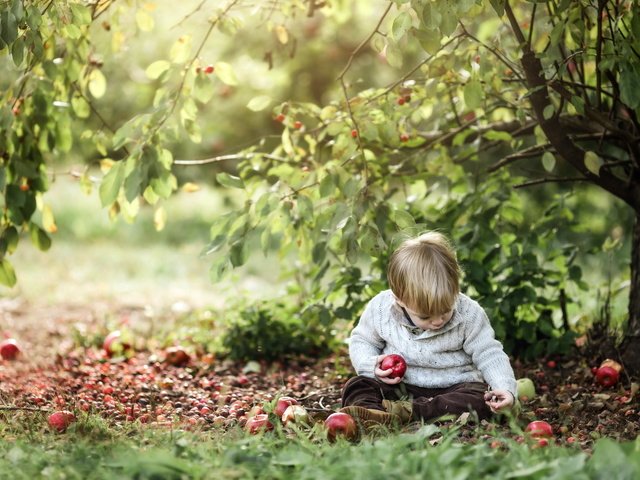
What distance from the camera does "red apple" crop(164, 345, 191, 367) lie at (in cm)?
444

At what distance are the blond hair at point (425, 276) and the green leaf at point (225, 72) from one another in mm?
1186

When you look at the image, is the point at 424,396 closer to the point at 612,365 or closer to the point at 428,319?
the point at 428,319

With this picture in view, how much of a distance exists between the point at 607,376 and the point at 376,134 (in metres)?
1.38

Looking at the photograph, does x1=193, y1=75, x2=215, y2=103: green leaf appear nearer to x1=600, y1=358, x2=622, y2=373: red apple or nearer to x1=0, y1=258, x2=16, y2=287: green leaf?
x1=0, y1=258, x2=16, y2=287: green leaf

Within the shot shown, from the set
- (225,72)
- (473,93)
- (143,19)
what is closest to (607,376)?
(473,93)

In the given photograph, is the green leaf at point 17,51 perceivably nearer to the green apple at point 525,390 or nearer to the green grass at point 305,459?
the green grass at point 305,459

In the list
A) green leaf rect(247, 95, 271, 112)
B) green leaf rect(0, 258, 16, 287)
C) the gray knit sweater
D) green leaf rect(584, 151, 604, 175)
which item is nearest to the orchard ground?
the gray knit sweater

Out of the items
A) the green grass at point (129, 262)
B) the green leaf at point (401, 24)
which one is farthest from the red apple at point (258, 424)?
the green grass at point (129, 262)

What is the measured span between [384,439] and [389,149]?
1743 millimetres

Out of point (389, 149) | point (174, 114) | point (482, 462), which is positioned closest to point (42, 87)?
point (174, 114)

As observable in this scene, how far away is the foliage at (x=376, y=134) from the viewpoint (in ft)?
10.5

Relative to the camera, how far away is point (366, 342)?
132 inches

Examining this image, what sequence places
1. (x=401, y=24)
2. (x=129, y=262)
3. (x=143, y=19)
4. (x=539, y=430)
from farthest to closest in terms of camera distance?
1. (x=129, y=262)
2. (x=143, y=19)
3. (x=401, y=24)
4. (x=539, y=430)

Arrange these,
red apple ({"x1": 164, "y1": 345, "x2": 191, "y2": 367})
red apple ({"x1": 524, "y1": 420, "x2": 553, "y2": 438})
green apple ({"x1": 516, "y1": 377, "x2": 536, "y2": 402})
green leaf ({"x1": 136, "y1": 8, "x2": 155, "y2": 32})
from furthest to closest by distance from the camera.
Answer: red apple ({"x1": 164, "y1": 345, "x2": 191, "y2": 367}) → green leaf ({"x1": 136, "y1": 8, "x2": 155, "y2": 32}) → green apple ({"x1": 516, "y1": 377, "x2": 536, "y2": 402}) → red apple ({"x1": 524, "y1": 420, "x2": 553, "y2": 438})
